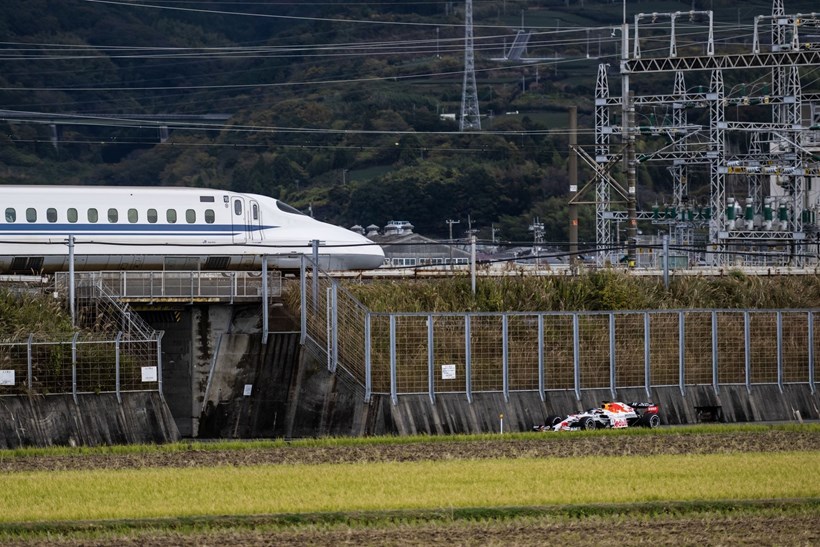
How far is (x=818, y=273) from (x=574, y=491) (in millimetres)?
29032

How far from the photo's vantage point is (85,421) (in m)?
35.8

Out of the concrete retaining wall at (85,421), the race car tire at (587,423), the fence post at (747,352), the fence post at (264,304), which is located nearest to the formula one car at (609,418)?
the race car tire at (587,423)

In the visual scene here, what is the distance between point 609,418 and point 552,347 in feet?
11.4

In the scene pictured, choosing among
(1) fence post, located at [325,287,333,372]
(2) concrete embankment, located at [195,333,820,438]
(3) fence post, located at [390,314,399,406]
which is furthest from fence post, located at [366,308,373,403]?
(1) fence post, located at [325,287,333,372]

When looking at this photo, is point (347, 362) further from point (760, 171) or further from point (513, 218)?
point (513, 218)

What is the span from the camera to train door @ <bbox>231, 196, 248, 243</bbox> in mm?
50062

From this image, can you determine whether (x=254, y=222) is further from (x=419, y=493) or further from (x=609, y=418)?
(x=419, y=493)

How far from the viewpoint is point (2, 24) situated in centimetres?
17988

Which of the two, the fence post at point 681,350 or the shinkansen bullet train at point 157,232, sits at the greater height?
the shinkansen bullet train at point 157,232

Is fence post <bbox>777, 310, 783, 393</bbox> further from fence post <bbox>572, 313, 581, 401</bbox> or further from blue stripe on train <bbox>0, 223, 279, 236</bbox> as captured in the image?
blue stripe on train <bbox>0, 223, 279, 236</bbox>

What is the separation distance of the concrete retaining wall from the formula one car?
9031 millimetres

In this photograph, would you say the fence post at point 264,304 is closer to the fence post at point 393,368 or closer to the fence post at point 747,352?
the fence post at point 393,368

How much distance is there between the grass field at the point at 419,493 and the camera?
21734 millimetres

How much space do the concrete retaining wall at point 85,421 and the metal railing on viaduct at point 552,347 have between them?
4.94 metres
